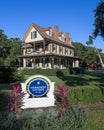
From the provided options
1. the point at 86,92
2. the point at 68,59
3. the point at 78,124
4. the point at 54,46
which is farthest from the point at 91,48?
the point at 78,124

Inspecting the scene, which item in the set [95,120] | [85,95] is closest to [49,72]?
[85,95]

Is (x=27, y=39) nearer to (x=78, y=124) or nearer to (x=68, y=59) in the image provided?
(x=68, y=59)

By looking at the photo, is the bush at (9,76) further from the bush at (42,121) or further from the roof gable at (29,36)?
the roof gable at (29,36)

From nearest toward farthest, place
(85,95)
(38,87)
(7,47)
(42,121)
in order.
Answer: (42,121) → (38,87) → (85,95) → (7,47)

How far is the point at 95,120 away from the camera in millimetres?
7359

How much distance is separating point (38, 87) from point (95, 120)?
3233 millimetres

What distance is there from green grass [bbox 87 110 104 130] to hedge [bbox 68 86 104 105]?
1.82m

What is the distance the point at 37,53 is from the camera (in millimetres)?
46094

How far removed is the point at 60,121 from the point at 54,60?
138 ft

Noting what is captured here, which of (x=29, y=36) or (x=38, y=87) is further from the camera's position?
(x=29, y=36)

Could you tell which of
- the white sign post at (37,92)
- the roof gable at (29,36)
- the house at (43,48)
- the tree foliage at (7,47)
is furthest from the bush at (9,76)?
the tree foliage at (7,47)

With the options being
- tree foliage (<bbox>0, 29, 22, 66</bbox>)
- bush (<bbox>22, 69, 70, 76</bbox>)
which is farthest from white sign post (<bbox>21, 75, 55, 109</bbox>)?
tree foliage (<bbox>0, 29, 22, 66</bbox>)

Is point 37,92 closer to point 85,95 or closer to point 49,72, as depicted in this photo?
point 85,95

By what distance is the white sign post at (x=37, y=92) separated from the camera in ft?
31.5
